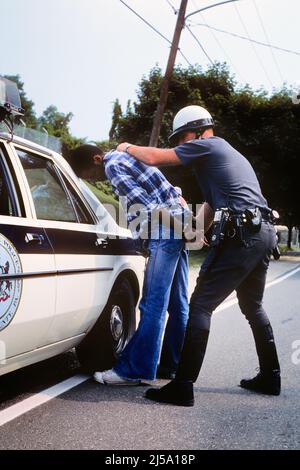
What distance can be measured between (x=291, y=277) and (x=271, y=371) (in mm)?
11875

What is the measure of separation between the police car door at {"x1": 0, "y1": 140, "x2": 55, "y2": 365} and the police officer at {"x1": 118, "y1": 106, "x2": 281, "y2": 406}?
0.83 meters

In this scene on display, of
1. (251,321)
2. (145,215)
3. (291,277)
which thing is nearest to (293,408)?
(251,321)

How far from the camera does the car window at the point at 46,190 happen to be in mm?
3461

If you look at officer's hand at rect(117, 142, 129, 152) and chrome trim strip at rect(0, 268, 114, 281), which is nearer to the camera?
chrome trim strip at rect(0, 268, 114, 281)

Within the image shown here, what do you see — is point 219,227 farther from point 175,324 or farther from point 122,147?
point 175,324

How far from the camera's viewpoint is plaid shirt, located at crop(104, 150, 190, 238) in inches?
151

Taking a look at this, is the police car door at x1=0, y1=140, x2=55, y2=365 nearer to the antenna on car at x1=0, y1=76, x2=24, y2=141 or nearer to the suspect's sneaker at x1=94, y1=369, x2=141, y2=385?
the antenna on car at x1=0, y1=76, x2=24, y2=141

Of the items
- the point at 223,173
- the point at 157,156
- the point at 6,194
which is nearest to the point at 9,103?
the point at 6,194

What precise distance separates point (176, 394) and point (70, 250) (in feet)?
3.67

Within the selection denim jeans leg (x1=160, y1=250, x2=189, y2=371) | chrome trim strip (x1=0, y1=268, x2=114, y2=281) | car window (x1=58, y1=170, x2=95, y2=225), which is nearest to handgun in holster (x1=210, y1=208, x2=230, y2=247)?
denim jeans leg (x1=160, y1=250, x2=189, y2=371)

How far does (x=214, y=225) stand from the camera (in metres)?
3.58

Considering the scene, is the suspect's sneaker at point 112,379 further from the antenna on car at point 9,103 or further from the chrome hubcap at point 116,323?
the antenna on car at point 9,103
